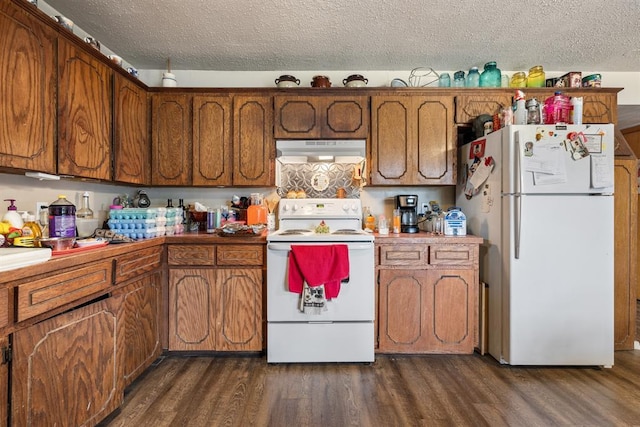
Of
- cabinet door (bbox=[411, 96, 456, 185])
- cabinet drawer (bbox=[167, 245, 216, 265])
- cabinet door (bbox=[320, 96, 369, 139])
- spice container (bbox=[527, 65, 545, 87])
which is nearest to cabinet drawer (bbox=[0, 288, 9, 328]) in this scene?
cabinet drawer (bbox=[167, 245, 216, 265])

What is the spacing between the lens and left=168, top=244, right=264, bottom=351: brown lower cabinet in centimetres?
234

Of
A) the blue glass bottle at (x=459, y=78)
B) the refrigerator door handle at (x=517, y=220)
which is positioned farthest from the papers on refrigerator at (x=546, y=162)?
the blue glass bottle at (x=459, y=78)

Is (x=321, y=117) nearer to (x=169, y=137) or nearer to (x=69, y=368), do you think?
(x=169, y=137)

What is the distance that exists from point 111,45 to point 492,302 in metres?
3.66

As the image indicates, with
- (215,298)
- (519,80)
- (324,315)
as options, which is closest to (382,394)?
(324,315)

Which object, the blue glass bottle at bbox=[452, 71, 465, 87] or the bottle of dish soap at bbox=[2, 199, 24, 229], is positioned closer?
the bottle of dish soap at bbox=[2, 199, 24, 229]

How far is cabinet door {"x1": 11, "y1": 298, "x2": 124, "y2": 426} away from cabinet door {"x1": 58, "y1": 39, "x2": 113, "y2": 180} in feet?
2.87

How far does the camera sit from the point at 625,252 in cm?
250

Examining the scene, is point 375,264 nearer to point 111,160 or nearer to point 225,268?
point 225,268

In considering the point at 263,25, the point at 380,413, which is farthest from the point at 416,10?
the point at 380,413

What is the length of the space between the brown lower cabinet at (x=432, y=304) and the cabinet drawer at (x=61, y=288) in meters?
1.78

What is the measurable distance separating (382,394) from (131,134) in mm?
2586

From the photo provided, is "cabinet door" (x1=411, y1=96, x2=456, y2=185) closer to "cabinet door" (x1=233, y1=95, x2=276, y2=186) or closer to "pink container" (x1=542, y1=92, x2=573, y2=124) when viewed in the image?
"pink container" (x1=542, y1=92, x2=573, y2=124)

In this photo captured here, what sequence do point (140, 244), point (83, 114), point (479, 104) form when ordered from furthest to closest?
point (479, 104) < point (140, 244) < point (83, 114)
